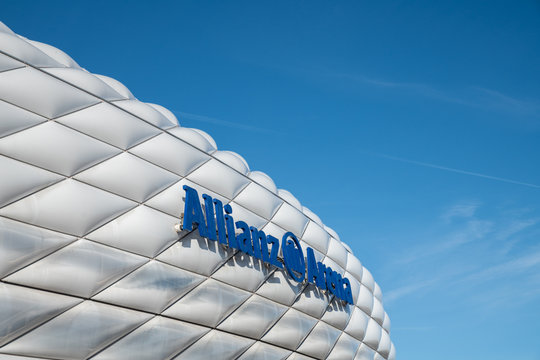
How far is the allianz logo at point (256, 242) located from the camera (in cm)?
1016

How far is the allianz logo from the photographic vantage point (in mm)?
10156

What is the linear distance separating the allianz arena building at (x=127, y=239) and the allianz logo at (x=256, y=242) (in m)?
0.04

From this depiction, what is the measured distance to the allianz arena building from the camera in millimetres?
7586

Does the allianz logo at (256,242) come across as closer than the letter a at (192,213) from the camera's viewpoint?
No

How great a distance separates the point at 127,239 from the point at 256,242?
353 centimetres

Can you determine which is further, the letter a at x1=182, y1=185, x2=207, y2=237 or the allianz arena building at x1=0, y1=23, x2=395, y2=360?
the letter a at x1=182, y1=185, x2=207, y2=237

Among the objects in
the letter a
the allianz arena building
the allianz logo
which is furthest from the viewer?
the allianz logo

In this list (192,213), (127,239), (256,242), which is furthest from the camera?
(256,242)

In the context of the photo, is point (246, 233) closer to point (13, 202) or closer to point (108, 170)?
point (108, 170)

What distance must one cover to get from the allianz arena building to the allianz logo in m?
0.04

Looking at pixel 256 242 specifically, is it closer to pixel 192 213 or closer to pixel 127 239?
pixel 192 213

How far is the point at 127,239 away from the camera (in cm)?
878

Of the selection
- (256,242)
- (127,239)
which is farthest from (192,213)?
(256,242)

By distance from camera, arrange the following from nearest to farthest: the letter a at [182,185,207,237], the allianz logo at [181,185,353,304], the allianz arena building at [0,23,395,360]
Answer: the allianz arena building at [0,23,395,360]
the letter a at [182,185,207,237]
the allianz logo at [181,185,353,304]
